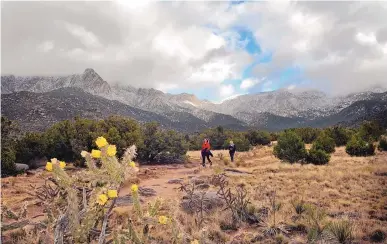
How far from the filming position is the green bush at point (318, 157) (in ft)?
92.9

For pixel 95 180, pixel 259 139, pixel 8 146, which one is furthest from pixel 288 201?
pixel 259 139

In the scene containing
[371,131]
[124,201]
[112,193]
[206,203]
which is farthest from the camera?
[371,131]

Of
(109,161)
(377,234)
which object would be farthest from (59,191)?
(377,234)

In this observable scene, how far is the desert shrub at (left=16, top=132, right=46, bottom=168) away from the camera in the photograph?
3322 cm

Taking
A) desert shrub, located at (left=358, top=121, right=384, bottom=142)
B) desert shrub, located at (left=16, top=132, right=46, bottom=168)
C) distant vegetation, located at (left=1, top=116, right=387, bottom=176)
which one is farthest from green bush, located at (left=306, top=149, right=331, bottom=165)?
desert shrub, located at (left=16, top=132, right=46, bottom=168)

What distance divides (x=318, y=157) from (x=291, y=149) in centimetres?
232

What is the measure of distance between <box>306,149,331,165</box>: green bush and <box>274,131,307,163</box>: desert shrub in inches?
28.2

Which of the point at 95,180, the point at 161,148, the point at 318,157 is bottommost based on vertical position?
the point at 318,157

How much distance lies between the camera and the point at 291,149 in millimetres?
29672

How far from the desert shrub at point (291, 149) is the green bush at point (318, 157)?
72 cm

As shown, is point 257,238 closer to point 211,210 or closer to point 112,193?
point 211,210

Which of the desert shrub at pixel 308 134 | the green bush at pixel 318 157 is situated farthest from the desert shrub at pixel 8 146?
the desert shrub at pixel 308 134

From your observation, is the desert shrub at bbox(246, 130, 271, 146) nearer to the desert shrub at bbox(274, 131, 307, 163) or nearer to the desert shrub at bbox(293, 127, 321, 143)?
the desert shrub at bbox(293, 127, 321, 143)

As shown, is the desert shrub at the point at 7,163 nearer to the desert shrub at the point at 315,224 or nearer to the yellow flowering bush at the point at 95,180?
the desert shrub at the point at 315,224
